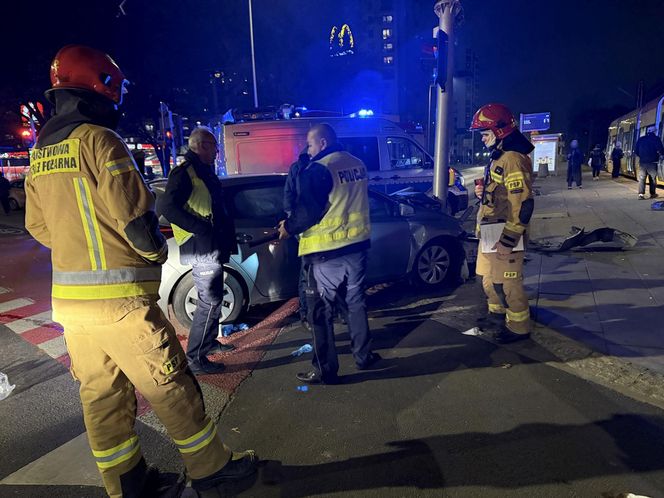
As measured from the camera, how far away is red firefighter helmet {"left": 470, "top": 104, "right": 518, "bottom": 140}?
4.05 metres

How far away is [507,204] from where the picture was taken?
4.09m

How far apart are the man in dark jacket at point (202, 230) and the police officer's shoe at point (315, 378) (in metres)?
0.76

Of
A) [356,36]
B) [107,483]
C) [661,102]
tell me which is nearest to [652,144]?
[661,102]

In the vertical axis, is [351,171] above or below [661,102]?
below

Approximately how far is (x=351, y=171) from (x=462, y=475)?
6.97ft

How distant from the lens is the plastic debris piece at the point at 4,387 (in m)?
3.67

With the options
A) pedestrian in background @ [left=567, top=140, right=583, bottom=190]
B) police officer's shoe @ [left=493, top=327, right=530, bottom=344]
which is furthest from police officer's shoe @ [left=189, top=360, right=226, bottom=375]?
pedestrian in background @ [left=567, top=140, right=583, bottom=190]

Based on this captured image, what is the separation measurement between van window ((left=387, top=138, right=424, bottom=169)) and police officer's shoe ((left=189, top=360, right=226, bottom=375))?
7.37 m

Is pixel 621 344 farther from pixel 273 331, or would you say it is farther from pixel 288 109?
pixel 288 109

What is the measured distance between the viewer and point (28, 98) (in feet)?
72.7

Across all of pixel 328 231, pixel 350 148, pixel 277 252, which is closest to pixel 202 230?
pixel 328 231

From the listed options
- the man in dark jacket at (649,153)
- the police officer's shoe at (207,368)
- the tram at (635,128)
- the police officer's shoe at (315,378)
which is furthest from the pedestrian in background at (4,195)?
the tram at (635,128)

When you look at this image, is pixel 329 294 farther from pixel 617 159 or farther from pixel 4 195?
pixel 617 159

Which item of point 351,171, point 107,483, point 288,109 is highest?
point 288,109
